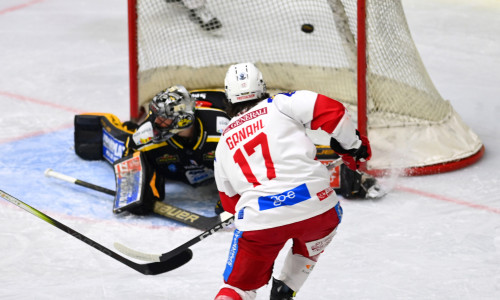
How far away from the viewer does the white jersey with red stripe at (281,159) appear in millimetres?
2471

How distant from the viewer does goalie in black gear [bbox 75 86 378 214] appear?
3.89 m

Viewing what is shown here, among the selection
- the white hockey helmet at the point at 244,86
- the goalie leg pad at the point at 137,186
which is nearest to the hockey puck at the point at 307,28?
the goalie leg pad at the point at 137,186

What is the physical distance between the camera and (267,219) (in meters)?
2.47

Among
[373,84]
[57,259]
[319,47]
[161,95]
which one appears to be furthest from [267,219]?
[319,47]

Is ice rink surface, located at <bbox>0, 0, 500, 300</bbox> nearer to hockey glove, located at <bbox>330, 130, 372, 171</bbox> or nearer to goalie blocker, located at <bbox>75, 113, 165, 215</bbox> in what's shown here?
goalie blocker, located at <bbox>75, 113, 165, 215</bbox>

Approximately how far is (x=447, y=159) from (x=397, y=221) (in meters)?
0.73

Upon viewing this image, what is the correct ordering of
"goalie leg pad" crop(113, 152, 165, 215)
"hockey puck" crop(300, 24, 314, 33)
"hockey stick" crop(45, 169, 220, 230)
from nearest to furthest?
"hockey stick" crop(45, 169, 220, 230)
"goalie leg pad" crop(113, 152, 165, 215)
"hockey puck" crop(300, 24, 314, 33)

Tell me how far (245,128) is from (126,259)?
3.19 feet

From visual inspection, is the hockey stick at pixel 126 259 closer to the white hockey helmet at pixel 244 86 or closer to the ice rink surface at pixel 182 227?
the ice rink surface at pixel 182 227

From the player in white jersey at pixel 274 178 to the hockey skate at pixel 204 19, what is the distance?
8.76 ft

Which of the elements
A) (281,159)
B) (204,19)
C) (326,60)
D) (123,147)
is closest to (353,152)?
(281,159)

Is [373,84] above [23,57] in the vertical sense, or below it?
above

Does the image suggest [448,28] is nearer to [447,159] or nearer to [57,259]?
[447,159]

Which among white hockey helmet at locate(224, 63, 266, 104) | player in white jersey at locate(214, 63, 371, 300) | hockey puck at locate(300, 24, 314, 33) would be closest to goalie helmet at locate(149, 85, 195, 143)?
white hockey helmet at locate(224, 63, 266, 104)
